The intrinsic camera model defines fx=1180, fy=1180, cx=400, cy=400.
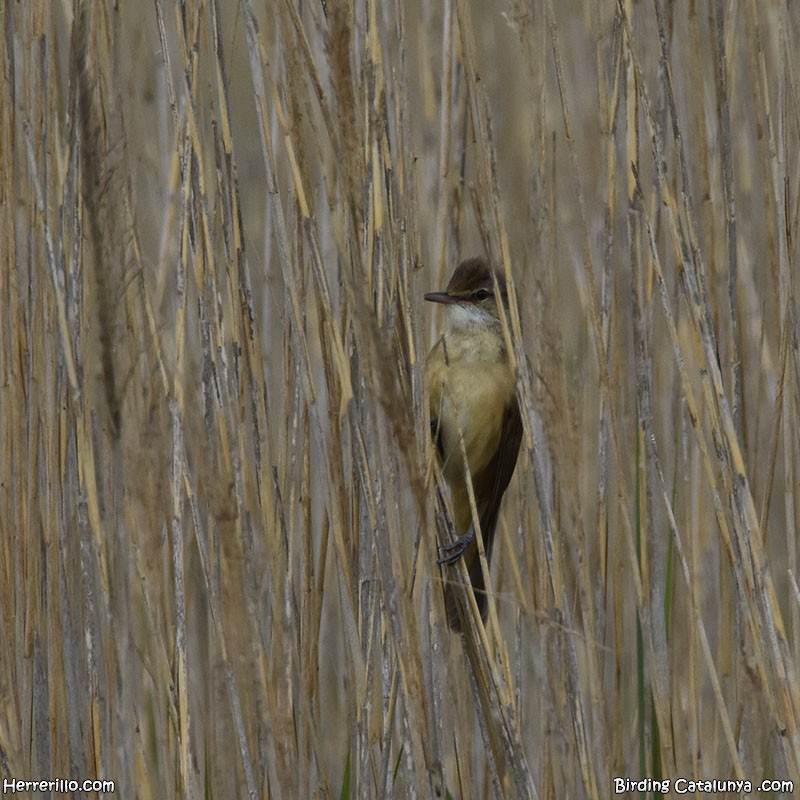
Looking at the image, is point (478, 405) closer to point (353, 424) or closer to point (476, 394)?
point (476, 394)

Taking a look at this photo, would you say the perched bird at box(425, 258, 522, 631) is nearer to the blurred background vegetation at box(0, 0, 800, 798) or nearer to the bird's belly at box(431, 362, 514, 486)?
the bird's belly at box(431, 362, 514, 486)

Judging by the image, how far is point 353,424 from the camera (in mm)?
1311

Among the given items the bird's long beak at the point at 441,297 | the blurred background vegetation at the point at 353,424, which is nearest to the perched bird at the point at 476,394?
the bird's long beak at the point at 441,297

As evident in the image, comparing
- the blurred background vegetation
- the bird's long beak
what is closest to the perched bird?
the bird's long beak

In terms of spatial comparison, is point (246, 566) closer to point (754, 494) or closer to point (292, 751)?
point (292, 751)

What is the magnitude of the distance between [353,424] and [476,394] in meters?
0.92

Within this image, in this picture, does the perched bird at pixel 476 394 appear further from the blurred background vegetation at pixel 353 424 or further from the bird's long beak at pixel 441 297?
the blurred background vegetation at pixel 353 424

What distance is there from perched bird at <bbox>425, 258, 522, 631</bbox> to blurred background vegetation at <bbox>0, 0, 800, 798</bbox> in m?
0.32

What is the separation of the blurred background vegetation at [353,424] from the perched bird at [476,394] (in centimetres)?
32

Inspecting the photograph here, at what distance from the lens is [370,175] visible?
4.39 ft

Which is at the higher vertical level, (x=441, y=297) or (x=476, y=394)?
(x=441, y=297)

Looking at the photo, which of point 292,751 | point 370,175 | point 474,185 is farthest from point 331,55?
point 292,751

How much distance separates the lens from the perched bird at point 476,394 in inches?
84.1

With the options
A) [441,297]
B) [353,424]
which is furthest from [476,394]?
[353,424]
